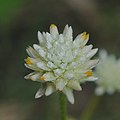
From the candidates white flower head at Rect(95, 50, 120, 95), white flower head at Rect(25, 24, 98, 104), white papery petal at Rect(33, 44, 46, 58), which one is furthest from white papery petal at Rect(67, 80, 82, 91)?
white flower head at Rect(95, 50, 120, 95)

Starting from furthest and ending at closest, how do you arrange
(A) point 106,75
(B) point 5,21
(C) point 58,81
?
(B) point 5,21
(A) point 106,75
(C) point 58,81

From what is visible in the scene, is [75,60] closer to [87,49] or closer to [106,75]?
[87,49]

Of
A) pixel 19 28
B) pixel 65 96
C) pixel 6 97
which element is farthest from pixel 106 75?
pixel 19 28

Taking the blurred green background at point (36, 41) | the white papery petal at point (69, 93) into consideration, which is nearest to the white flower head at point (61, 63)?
the white papery petal at point (69, 93)

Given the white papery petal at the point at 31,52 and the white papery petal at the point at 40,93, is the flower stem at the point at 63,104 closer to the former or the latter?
the white papery petal at the point at 40,93

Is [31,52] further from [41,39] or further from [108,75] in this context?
[108,75]

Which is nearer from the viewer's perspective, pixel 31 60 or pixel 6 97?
pixel 31 60
